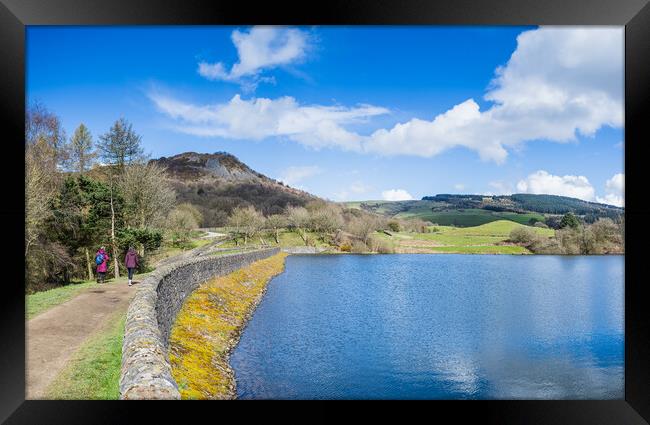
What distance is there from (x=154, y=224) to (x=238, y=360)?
523 inches

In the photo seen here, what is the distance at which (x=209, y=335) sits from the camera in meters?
11.4

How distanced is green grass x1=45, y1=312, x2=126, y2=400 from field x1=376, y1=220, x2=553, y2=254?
169 feet

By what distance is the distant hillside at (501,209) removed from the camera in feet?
190

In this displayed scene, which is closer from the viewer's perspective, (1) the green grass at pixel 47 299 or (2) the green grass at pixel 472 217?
(1) the green grass at pixel 47 299

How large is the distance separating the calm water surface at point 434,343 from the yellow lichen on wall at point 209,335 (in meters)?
0.42

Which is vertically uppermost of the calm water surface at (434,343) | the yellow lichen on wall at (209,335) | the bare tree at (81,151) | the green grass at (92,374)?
the bare tree at (81,151)

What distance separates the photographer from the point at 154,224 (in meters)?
21.5

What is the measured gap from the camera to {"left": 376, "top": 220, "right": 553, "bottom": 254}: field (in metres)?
52.9

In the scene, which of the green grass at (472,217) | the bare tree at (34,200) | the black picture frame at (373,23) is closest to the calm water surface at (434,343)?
the black picture frame at (373,23)

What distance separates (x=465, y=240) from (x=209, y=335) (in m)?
52.5

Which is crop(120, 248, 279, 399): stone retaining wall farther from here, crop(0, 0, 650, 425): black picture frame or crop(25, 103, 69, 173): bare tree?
crop(25, 103, 69, 173): bare tree

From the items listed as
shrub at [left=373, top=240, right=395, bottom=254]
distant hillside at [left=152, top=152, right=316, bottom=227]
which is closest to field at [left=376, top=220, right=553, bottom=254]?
shrub at [left=373, top=240, right=395, bottom=254]

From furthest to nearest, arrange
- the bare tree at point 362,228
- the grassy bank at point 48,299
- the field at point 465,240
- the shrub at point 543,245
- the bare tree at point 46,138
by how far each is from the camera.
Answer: the bare tree at point 362,228 → the field at point 465,240 → the shrub at point 543,245 → the bare tree at point 46,138 → the grassy bank at point 48,299

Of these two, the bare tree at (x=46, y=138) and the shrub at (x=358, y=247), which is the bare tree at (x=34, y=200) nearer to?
the bare tree at (x=46, y=138)
